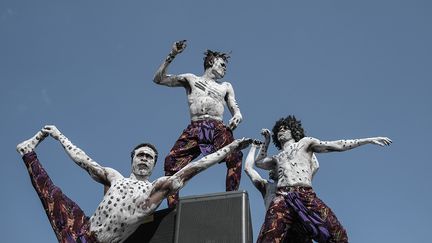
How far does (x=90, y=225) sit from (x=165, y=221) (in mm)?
676

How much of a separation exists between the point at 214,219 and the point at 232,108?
2.02 meters

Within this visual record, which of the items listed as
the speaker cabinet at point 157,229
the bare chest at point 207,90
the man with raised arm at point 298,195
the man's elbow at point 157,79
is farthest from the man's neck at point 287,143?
the man's elbow at point 157,79

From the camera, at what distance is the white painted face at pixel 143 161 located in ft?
18.3

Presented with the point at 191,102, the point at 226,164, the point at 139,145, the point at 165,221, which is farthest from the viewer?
the point at 191,102

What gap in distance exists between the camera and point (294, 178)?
573 centimetres

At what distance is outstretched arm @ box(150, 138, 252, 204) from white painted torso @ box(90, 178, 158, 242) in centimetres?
9

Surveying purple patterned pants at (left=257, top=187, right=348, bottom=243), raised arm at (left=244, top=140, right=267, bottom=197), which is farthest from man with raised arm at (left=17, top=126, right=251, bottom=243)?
raised arm at (left=244, top=140, right=267, bottom=197)

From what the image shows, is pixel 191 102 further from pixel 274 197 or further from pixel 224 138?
pixel 274 197

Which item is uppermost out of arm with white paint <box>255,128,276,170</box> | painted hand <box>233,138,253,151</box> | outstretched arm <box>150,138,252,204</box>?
arm with white paint <box>255,128,276,170</box>

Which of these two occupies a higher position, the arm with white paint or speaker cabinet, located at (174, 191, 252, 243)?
the arm with white paint

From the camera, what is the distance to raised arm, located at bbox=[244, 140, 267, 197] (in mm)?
6293

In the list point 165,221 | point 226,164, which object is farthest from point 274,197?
point 165,221

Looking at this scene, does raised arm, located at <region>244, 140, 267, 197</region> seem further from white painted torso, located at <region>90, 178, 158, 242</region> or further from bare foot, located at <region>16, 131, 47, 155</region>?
bare foot, located at <region>16, 131, 47, 155</region>

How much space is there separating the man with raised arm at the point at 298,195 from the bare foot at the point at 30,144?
2317mm
